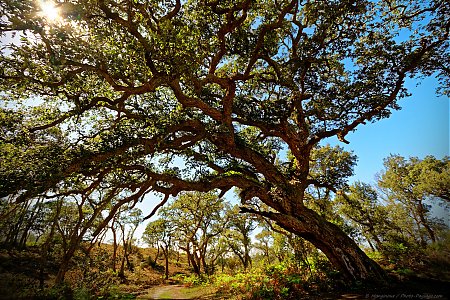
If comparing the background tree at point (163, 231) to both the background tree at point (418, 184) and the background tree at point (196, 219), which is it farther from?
the background tree at point (418, 184)

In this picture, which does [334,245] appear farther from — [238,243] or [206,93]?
[238,243]

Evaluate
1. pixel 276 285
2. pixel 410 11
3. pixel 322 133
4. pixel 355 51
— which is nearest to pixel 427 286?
pixel 276 285

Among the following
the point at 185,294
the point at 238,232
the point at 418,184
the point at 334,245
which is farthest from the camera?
the point at 238,232

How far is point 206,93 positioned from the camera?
10.4 meters

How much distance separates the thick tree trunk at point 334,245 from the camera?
854cm

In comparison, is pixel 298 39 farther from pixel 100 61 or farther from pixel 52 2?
pixel 52 2

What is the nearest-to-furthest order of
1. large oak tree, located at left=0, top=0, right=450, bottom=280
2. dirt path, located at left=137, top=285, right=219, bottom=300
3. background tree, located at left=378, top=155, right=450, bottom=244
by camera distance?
large oak tree, located at left=0, top=0, right=450, bottom=280
dirt path, located at left=137, top=285, right=219, bottom=300
background tree, located at left=378, top=155, right=450, bottom=244

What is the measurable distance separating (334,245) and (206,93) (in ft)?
26.4

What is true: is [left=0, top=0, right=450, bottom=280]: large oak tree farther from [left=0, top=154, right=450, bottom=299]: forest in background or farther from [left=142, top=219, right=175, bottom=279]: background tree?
[left=142, top=219, right=175, bottom=279]: background tree

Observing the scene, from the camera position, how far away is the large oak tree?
665cm

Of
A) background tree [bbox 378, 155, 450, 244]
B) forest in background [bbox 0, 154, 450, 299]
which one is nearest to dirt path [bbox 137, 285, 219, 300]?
forest in background [bbox 0, 154, 450, 299]

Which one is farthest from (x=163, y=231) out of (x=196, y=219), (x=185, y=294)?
(x=185, y=294)

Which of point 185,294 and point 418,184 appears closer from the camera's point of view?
point 185,294

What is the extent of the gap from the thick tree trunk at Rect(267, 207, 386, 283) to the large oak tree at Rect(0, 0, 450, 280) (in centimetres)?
4
